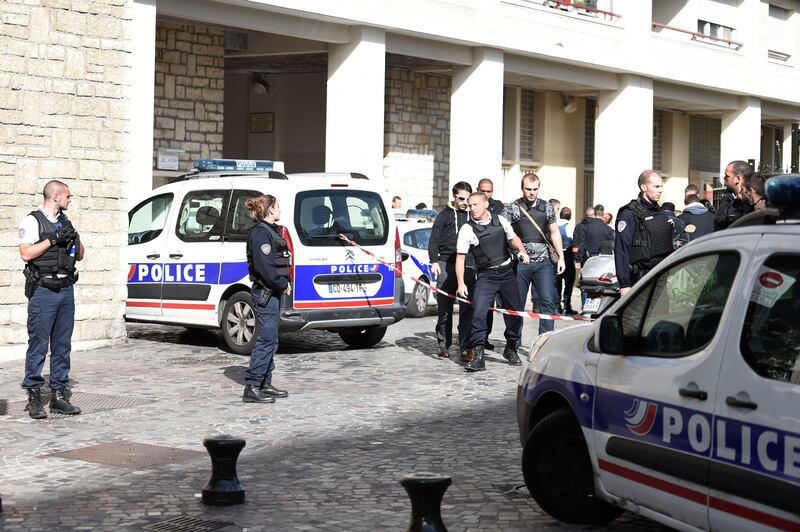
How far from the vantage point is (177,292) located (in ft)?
49.0

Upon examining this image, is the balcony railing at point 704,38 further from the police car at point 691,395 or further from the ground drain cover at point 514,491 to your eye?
the police car at point 691,395

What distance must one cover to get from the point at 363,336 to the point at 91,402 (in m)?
4.96

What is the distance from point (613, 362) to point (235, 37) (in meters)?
19.1

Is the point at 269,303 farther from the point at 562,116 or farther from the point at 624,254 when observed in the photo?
the point at 562,116

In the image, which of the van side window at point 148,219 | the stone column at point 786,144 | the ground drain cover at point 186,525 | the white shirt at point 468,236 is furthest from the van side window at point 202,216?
the stone column at point 786,144

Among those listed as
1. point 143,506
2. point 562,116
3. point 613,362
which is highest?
point 562,116

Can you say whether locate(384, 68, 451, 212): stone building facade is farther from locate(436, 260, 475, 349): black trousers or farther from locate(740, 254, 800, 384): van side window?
locate(740, 254, 800, 384): van side window

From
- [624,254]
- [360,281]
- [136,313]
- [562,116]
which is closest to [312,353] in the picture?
[360,281]

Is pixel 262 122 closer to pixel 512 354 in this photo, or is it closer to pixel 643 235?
pixel 512 354

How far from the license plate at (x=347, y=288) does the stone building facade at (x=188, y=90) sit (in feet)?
31.4

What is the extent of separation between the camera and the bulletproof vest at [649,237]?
10.9m

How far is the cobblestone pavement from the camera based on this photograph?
7.02 metres

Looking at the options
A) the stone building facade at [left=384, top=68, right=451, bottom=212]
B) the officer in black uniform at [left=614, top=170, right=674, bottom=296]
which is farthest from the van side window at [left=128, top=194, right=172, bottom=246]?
the stone building facade at [left=384, top=68, right=451, bottom=212]

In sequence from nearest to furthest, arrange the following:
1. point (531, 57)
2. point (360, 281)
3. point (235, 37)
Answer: point (360, 281), point (235, 37), point (531, 57)
